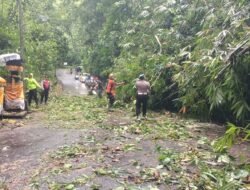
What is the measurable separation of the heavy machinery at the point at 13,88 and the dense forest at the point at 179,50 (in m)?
1.77

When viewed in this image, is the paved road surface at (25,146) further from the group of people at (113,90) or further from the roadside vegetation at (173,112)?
the group of people at (113,90)

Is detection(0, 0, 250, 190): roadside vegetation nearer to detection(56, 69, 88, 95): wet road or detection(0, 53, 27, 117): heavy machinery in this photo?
detection(0, 53, 27, 117): heavy machinery

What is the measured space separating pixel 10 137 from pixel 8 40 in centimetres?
1132

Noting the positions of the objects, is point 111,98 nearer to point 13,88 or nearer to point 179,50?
point 179,50

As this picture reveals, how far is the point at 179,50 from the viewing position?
1662 cm

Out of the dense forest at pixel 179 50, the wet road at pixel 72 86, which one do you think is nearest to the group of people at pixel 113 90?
the dense forest at pixel 179 50

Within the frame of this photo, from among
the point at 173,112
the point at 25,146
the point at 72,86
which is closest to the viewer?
the point at 25,146

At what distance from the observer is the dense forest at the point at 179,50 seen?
10.8 metres

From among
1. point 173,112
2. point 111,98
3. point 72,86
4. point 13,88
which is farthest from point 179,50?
point 72,86

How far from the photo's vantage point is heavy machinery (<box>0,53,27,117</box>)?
15738mm

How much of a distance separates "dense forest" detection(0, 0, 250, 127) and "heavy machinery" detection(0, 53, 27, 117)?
1.77 meters

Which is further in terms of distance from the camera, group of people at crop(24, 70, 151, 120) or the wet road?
the wet road

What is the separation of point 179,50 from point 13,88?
6901 millimetres

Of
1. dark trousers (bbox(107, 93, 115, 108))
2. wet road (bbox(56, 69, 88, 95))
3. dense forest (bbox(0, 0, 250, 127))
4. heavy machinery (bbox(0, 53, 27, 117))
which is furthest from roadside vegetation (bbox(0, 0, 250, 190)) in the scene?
wet road (bbox(56, 69, 88, 95))
